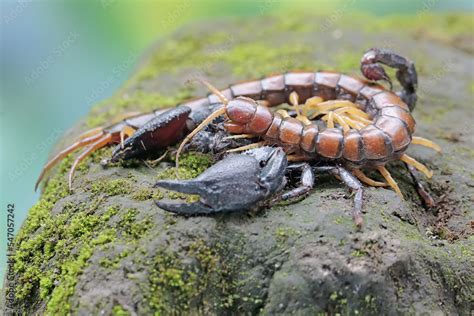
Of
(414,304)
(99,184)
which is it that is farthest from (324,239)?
(99,184)

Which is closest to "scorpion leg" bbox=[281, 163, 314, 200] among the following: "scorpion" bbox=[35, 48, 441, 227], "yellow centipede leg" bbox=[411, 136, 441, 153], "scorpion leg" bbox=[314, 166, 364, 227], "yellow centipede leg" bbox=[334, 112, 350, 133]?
"scorpion" bbox=[35, 48, 441, 227]

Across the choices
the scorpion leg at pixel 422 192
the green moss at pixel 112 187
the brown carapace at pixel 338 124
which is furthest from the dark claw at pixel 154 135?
the scorpion leg at pixel 422 192

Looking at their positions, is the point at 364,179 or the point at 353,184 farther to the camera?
the point at 364,179

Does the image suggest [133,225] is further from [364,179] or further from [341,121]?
[341,121]

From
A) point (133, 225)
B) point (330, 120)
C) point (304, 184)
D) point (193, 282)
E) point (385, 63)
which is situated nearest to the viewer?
point (193, 282)

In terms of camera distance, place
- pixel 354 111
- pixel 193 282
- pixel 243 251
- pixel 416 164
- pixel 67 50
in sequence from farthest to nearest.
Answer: pixel 67 50 < pixel 354 111 < pixel 416 164 < pixel 243 251 < pixel 193 282

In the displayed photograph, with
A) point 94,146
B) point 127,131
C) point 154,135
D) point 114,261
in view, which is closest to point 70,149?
point 94,146
